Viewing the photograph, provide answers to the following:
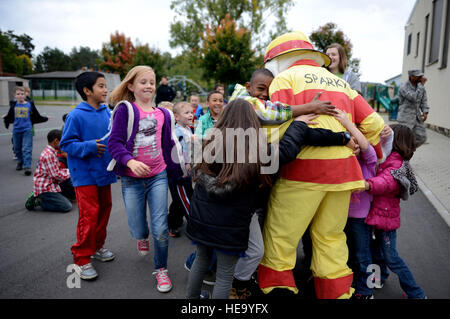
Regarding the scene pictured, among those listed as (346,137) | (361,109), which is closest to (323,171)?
(346,137)

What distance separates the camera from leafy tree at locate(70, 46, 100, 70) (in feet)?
283

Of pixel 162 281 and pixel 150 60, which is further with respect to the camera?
pixel 150 60

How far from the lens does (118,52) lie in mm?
50500

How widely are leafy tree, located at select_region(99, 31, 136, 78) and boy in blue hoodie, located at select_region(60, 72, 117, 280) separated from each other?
4919 cm

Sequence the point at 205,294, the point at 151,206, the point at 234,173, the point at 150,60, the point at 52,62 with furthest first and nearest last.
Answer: the point at 52,62 < the point at 150,60 < the point at 151,206 < the point at 205,294 < the point at 234,173

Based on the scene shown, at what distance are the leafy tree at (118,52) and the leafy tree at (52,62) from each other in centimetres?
4228

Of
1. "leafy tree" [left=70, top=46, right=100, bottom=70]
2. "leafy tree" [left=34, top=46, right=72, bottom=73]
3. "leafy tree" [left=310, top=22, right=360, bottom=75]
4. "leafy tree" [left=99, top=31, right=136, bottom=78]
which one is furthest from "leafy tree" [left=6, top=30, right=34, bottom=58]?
"leafy tree" [left=310, top=22, right=360, bottom=75]

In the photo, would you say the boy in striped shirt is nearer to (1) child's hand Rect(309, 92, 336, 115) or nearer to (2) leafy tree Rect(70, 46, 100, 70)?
(1) child's hand Rect(309, 92, 336, 115)

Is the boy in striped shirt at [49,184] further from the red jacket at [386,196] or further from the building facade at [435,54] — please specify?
the building facade at [435,54]

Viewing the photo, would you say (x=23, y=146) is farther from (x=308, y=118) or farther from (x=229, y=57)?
(x=229, y=57)

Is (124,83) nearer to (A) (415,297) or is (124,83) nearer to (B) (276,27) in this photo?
(A) (415,297)

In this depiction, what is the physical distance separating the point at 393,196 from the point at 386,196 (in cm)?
6
